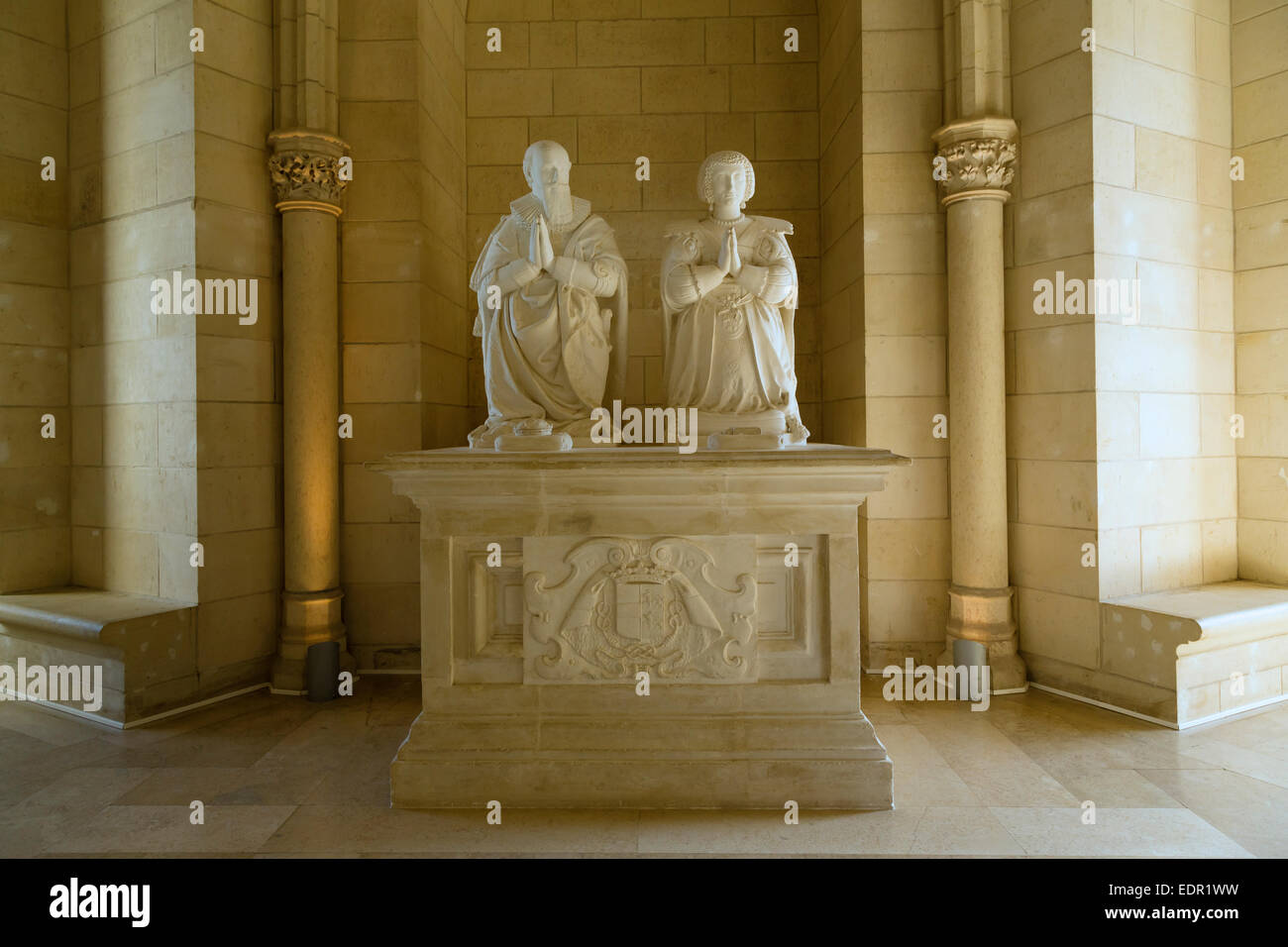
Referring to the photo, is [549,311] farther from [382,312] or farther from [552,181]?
[382,312]

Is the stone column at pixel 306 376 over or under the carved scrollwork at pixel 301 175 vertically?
under

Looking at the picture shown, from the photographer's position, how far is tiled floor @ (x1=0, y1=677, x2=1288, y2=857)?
8.71ft

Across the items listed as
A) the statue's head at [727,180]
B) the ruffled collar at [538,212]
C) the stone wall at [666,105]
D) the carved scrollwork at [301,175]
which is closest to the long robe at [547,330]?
the ruffled collar at [538,212]

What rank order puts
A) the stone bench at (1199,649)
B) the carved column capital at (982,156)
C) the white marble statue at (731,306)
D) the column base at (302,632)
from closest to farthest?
the white marble statue at (731,306) → the stone bench at (1199,649) → the carved column capital at (982,156) → the column base at (302,632)

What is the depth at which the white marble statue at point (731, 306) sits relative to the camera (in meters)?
3.45

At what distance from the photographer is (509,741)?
2.96 meters

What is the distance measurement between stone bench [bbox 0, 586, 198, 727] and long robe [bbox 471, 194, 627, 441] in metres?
2.14

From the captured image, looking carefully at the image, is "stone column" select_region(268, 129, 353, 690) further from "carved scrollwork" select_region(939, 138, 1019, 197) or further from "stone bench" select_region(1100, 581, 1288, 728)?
"stone bench" select_region(1100, 581, 1288, 728)

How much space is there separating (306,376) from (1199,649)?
4.92 metres

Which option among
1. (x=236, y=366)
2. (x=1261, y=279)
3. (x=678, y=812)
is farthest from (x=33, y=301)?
(x=1261, y=279)

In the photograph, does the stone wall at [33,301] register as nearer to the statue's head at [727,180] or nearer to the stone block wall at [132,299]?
the stone block wall at [132,299]

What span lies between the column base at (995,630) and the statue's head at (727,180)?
8.28 ft

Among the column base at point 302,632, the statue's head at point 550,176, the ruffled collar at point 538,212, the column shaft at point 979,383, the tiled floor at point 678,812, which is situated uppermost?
the statue's head at point 550,176
